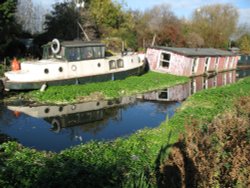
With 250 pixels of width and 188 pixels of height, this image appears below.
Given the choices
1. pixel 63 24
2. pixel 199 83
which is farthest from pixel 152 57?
pixel 63 24

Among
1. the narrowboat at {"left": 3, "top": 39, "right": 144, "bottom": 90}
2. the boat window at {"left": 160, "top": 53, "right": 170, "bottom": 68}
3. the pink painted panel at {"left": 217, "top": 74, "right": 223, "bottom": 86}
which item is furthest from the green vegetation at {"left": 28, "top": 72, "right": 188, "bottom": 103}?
the pink painted panel at {"left": 217, "top": 74, "right": 223, "bottom": 86}

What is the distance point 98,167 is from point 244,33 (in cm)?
5522

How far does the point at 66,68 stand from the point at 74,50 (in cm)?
125

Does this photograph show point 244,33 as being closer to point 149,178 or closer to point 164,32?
point 164,32

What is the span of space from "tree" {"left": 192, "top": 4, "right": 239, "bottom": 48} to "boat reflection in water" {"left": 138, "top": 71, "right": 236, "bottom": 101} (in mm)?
16625

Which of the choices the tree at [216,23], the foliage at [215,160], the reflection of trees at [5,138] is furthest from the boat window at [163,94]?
the tree at [216,23]

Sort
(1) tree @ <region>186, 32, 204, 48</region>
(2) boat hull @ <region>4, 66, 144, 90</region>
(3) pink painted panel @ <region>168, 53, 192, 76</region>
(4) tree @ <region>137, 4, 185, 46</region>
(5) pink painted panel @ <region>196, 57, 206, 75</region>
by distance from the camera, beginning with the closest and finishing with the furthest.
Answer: (2) boat hull @ <region>4, 66, 144, 90</region> → (3) pink painted panel @ <region>168, 53, 192, 76</region> → (5) pink painted panel @ <region>196, 57, 206, 75</region> → (4) tree @ <region>137, 4, 185, 46</region> → (1) tree @ <region>186, 32, 204, 48</region>

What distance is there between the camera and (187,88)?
23781mm

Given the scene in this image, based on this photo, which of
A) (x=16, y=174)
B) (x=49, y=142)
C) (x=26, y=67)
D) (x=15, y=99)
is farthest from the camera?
(x=26, y=67)

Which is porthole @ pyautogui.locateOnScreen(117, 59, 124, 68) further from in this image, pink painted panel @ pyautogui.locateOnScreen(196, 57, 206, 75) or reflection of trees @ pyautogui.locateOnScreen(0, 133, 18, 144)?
reflection of trees @ pyautogui.locateOnScreen(0, 133, 18, 144)

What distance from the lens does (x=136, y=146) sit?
9055mm

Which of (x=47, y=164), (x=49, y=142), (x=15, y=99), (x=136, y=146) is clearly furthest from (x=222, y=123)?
(x=15, y=99)

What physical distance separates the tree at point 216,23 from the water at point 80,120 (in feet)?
101

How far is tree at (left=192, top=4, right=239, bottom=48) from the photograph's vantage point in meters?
48.8
